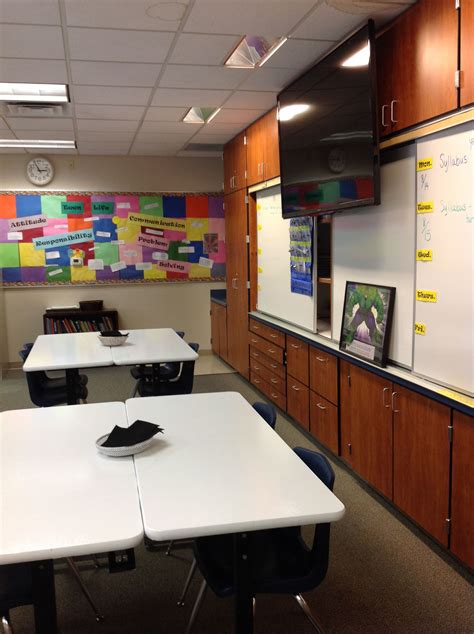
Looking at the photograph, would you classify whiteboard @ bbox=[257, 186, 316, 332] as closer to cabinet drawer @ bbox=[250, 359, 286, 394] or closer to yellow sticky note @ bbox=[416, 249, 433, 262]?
cabinet drawer @ bbox=[250, 359, 286, 394]

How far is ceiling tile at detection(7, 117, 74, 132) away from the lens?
5474 mm

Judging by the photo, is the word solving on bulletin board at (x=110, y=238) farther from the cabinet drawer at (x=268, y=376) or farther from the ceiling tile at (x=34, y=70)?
the ceiling tile at (x=34, y=70)

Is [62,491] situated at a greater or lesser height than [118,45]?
lesser

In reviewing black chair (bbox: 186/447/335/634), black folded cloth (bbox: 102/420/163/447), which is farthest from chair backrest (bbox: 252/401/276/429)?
black folded cloth (bbox: 102/420/163/447)

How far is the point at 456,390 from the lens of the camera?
2777mm

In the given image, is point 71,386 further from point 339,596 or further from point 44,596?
point 44,596

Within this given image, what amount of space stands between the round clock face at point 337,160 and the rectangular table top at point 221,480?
1719 mm

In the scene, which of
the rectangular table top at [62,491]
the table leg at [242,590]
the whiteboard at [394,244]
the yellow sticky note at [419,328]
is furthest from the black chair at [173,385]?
the table leg at [242,590]

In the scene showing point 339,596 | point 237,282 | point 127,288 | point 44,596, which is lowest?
point 339,596

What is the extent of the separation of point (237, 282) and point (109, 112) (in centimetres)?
241

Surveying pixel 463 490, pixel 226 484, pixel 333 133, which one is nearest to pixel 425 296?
pixel 463 490

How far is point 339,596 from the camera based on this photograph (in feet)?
8.59

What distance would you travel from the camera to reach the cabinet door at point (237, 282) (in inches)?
254

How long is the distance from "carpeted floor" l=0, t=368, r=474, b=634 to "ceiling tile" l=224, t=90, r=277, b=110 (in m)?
3.36
